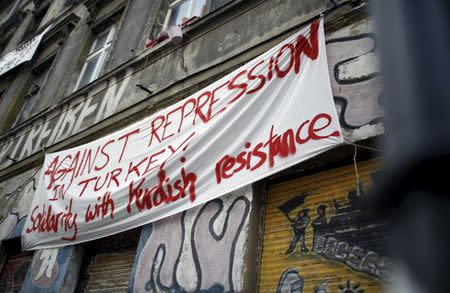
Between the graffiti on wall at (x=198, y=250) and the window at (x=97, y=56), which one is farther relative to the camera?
the window at (x=97, y=56)

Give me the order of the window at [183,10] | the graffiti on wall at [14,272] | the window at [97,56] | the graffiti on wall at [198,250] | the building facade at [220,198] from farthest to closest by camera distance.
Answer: the window at [97,56] < the window at [183,10] < the graffiti on wall at [14,272] < the graffiti on wall at [198,250] < the building facade at [220,198]

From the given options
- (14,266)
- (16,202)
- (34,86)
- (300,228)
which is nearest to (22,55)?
(34,86)

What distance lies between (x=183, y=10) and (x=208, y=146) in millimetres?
3477

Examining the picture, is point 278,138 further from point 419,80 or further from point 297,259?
point 419,80

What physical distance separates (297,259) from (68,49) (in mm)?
7223

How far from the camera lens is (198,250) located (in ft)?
10.0

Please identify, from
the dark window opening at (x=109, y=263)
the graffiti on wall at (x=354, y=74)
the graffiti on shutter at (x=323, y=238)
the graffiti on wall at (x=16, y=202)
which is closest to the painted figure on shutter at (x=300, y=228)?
the graffiti on shutter at (x=323, y=238)

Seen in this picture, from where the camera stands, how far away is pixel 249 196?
2.97m

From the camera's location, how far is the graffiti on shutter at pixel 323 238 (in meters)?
2.29

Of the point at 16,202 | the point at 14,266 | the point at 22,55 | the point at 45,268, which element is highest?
the point at 22,55

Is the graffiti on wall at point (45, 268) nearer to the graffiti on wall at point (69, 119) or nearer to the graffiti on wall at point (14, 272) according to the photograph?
the graffiti on wall at point (14, 272)

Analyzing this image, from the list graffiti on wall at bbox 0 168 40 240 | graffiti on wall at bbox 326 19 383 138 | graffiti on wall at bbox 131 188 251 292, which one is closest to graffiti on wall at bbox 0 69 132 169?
graffiti on wall at bbox 0 168 40 240

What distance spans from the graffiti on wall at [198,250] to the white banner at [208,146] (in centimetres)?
18

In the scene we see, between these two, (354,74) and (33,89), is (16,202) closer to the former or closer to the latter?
(33,89)
